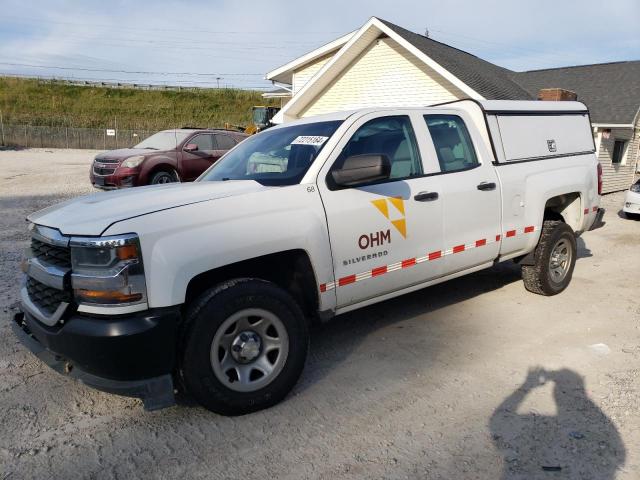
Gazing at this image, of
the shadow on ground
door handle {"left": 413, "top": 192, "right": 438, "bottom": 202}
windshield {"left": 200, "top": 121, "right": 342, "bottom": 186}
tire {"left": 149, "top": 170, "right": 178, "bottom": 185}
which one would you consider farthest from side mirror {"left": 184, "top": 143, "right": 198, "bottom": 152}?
the shadow on ground

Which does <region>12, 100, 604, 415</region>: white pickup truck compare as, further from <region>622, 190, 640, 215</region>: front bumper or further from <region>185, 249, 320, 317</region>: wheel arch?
<region>622, 190, 640, 215</region>: front bumper

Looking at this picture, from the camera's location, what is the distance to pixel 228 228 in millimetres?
3064

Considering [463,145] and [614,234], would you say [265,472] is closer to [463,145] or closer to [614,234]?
[463,145]

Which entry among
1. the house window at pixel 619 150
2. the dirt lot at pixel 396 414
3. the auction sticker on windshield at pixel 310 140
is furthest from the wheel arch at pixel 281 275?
the house window at pixel 619 150

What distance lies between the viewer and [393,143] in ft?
13.6

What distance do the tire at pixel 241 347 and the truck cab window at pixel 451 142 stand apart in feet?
6.55

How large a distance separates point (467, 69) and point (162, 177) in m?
9.59

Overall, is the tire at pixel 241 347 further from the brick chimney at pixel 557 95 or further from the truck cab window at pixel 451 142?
the brick chimney at pixel 557 95

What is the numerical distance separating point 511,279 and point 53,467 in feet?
17.3

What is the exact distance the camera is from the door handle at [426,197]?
400cm

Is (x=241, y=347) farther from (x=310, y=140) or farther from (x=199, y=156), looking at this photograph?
(x=199, y=156)

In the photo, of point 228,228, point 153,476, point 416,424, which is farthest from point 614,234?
point 153,476

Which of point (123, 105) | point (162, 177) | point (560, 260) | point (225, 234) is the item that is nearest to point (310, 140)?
point (225, 234)

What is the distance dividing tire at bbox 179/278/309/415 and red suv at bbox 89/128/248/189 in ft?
29.7
